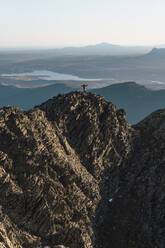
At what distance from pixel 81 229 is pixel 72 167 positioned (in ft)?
25.2

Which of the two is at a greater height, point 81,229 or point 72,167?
point 72,167

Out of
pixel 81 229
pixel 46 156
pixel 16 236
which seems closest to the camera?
pixel 16 236

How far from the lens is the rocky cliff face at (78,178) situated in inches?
1018

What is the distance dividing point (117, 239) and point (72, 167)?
1020 cm

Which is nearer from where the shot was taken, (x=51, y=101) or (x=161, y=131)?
(x=51, y=101)

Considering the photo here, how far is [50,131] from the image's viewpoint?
33469 millimetres

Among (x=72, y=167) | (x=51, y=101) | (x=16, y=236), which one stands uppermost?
(x=51, y=101)

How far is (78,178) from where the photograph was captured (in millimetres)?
32656

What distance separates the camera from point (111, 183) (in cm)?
3647

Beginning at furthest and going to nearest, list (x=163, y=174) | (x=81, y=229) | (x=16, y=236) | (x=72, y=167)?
(x=163, y=174)
(x=72, y=167)
(x=81, y=229)
(x=16, y=236)

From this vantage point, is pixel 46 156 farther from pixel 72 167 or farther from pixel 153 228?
pixel 153 228

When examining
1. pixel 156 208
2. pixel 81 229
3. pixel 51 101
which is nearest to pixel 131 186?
pixel 156 208

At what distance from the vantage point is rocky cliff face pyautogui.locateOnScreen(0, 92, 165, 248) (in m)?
25.9

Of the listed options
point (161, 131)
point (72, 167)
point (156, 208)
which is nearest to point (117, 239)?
point (156, 208)
